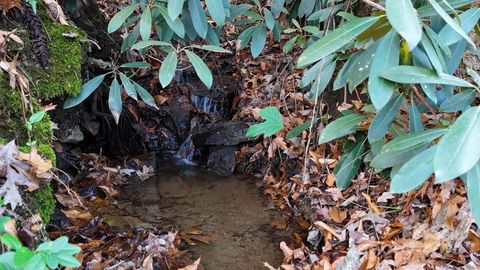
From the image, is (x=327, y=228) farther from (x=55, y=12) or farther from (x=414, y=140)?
(x=55, y=12)

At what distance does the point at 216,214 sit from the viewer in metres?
3.23

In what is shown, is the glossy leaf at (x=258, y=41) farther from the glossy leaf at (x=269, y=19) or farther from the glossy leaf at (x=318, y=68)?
the glossy leaf at (x=318, y=68)

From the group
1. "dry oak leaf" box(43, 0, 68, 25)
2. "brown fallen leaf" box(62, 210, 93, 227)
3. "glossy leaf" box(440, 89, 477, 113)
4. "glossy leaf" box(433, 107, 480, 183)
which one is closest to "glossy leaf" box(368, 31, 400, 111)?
"glossy leaf" box(433, 107, 480, 183)

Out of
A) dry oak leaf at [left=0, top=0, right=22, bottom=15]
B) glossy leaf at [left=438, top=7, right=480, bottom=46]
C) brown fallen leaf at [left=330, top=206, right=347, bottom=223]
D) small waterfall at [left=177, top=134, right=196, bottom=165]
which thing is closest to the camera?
glossy leaf at [left=438, top=7, right=480, bottom=46]

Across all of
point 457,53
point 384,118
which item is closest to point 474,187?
point 384,118

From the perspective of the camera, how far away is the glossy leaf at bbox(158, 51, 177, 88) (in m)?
2.18

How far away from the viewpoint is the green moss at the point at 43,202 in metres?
1.85

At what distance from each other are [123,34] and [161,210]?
2.15 meters

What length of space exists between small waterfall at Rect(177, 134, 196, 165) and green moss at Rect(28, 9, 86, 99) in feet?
6.78

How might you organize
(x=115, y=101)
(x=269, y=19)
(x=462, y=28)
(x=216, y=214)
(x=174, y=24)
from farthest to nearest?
1. (x=216, y=214)
2. (x=269, y=19)
3. (x=115, y=101)
4. (x=174, y=24)
5. (x=462, y=28)

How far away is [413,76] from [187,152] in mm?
3499

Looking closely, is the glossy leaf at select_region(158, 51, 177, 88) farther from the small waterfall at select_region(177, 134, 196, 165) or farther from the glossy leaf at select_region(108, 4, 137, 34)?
the small waterfall at select_region(177, 134, 196, 165)

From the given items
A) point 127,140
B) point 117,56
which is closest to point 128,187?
point 127,140

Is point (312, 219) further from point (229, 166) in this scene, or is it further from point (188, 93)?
point (188, 93)
